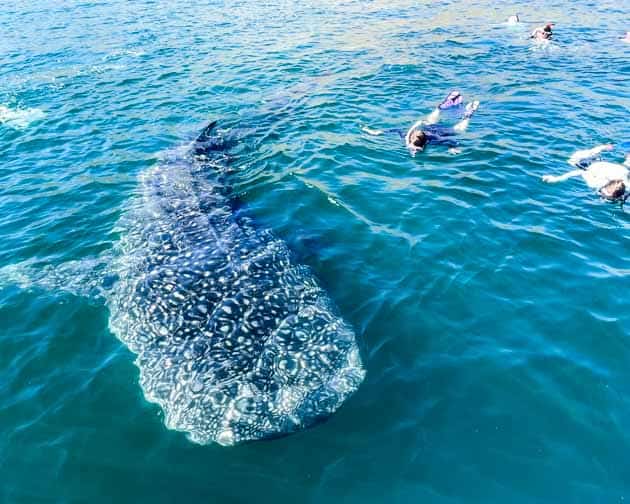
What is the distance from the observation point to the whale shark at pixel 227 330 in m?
6.34

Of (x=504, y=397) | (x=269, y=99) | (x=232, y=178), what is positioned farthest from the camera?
(x=269, y=99)

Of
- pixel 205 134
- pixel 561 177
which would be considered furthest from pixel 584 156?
pixel 205 134

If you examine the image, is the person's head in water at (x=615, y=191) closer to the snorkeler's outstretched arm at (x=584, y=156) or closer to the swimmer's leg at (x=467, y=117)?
the snorkeler's outstretched arm at (x=584, y=156)

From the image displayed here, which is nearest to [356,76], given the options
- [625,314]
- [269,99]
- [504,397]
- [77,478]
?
A: [269,99]

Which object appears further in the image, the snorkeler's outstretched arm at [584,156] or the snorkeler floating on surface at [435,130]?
the snorkeler floating on surface at [435,130]

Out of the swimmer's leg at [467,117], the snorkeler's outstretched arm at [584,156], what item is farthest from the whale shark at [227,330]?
the snorkeler's outstretched arm at [584,156]

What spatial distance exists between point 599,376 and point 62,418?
815 cm

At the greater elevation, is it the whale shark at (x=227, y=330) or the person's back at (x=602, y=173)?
the whale shark at (x=227, y=330)

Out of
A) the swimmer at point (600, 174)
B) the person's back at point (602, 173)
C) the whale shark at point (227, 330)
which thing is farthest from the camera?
the person's back at point (602, 173)

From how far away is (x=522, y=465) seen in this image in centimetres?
591

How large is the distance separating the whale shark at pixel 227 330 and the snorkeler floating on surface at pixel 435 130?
239 inches

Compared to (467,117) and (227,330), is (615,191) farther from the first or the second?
(227,330)

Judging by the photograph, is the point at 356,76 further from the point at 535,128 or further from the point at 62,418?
the point at 62,418

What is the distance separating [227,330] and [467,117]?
485 inches
